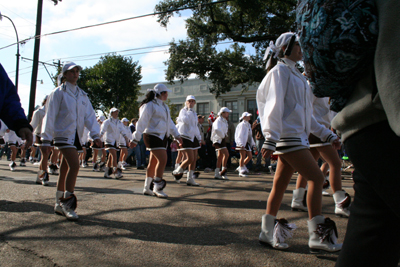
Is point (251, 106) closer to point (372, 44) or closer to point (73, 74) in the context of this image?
point (73, 74)

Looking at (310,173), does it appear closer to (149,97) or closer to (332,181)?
(332,181)

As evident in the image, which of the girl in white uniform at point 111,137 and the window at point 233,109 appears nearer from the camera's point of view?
the girl in white uniform at point 111,137

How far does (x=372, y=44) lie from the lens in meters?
Result: 1.13

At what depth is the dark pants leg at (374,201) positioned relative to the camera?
1.11 meters

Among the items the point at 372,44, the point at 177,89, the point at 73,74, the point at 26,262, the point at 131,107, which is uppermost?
the point at 177,89

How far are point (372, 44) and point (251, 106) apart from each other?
134 ft

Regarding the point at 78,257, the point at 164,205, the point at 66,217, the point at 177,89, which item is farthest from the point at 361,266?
the point at 177,89

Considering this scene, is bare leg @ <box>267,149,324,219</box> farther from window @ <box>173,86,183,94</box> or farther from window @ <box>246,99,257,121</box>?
window @ <box>173,86,183,94</box>

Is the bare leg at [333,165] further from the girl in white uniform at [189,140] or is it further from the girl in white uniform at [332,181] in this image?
the girl in white uniform at [189,140]

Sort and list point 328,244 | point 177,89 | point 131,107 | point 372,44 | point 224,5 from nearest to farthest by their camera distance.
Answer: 1. point 372,44
2. point 328,244
3. point 224,5
4. point 131,107
5. point 177,89

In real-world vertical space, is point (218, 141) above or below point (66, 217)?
above

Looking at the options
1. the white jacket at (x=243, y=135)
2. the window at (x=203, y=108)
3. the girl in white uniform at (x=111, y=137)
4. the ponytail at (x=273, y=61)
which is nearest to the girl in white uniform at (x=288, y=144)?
the ponytail at (x=273, y=61)

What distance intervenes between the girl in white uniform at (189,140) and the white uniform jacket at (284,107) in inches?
193

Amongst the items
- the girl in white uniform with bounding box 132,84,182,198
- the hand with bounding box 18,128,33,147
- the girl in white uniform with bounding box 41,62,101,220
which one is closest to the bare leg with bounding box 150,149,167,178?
the girl in white uniform with bounding box 132,84,182,198
